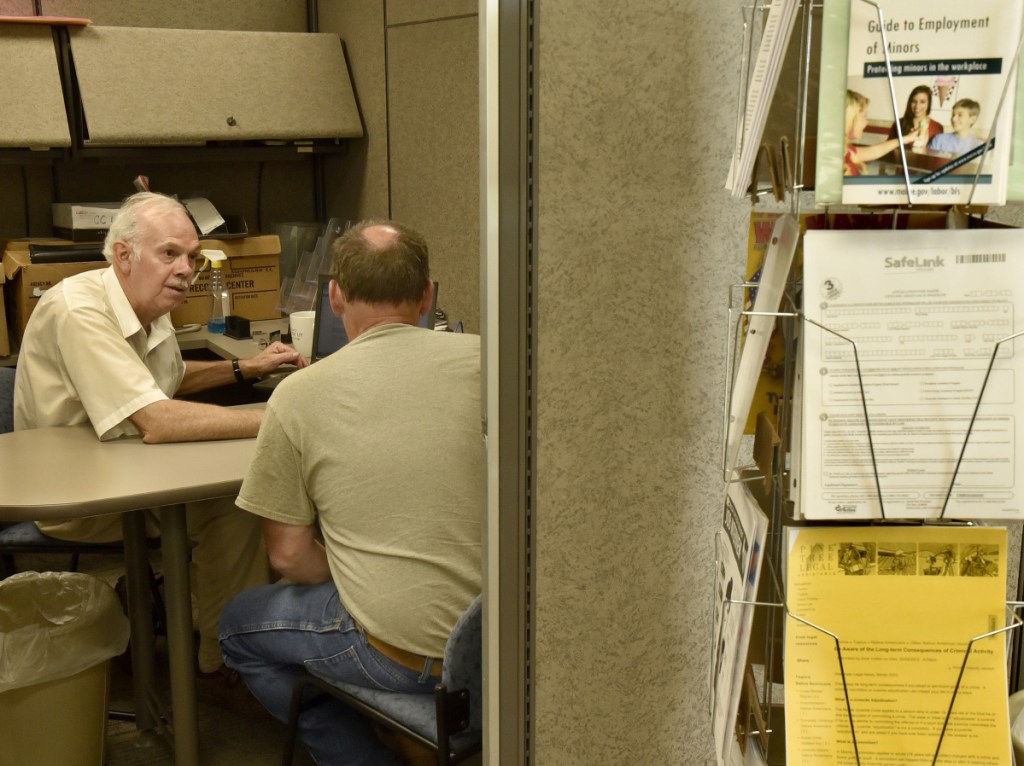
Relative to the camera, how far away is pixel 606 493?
129cm

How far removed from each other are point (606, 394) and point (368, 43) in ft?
8.87

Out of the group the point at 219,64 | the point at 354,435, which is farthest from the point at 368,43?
the point at 354,435

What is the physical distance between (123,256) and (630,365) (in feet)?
5.53

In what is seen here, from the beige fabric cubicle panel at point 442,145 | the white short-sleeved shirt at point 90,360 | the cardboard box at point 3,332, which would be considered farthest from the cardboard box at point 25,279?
the beige fabric cubicle panel at point 442,145

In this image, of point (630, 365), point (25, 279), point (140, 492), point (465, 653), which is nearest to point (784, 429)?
point (630, 365)

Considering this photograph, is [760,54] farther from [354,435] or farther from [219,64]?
[219,64]

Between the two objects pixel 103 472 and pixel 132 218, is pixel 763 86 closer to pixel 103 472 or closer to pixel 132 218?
pixel 103 472

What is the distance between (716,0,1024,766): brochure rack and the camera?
91 centimetres

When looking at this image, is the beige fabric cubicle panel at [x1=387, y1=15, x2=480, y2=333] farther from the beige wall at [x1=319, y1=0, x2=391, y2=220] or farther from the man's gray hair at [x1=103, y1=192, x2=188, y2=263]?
the man's gray hair at [x1=103, y1=192, x2=188, y2=263]

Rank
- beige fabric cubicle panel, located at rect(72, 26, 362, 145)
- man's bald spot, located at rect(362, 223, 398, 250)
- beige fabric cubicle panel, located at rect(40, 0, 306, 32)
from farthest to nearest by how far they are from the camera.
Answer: beige fabric cubicle panel, located at rect(40, 0, 306, 32)
beige fabric cubicle panel, located at rect(72, 26, 362, 145)
man's bald spot, located at rect(362, 223, 398, 250)

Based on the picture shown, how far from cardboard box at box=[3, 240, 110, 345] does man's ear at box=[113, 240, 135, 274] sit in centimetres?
78

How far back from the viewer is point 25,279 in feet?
10.3

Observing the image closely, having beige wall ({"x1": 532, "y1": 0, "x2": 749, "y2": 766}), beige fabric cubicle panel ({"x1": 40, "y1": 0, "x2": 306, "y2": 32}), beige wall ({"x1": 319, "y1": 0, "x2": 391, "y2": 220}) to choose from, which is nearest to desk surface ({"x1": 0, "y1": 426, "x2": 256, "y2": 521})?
beige wall ({"x1": 532, "y1": 0, "x2": 749, "y2": 766})

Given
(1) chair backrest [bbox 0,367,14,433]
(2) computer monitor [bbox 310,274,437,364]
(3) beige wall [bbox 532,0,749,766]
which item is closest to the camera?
(3) beige wall [bbox 532,0,749,766]
